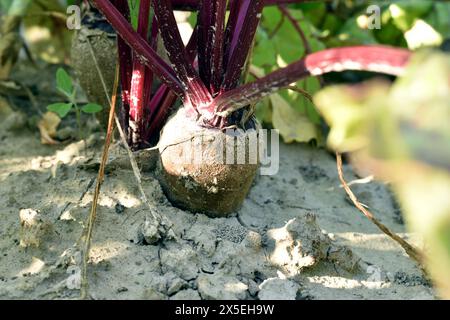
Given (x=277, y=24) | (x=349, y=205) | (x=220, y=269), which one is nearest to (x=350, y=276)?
(x=220, y=269)

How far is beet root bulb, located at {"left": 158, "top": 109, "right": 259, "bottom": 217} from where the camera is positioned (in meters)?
1.75

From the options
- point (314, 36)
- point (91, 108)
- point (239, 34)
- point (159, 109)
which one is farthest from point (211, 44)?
point (314, 36)

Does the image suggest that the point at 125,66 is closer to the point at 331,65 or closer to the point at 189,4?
the point at 189,4

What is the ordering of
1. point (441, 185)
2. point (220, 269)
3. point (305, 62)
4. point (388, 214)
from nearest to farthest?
point (441, 185), point (305, 62), point (220, 269), point (388, 214)

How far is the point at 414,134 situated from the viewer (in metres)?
1.03

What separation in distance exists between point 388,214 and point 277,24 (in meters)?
0.89

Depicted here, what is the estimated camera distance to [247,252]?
1.72 m

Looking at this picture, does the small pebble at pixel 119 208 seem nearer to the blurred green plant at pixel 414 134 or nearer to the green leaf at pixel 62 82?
the green leaf at pixel 62 82

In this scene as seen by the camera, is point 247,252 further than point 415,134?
Yes

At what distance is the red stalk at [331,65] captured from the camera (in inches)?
49.2

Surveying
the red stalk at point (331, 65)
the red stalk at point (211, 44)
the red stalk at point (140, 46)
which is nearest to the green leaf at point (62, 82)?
the red stalk at point (140, 46)

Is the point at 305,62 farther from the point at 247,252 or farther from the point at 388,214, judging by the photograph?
the point at 388,214

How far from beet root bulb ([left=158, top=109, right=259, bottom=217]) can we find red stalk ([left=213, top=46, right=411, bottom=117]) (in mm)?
145
